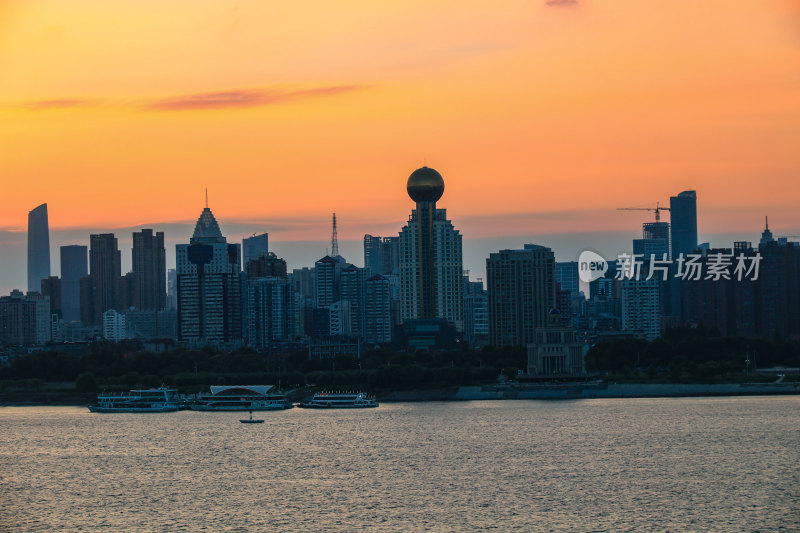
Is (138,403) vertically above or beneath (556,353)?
beneath

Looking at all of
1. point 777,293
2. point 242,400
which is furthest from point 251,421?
point 777,293

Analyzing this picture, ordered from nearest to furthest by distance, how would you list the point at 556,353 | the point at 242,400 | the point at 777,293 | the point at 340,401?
1. the point at 340,401
2. the point at 242,400
3. the point at 556,353
4. the point at 777,293

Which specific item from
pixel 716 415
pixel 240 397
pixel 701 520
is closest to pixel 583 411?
pixel 716 415

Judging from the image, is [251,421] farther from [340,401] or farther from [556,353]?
[556,353]

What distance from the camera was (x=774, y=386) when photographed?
115 metres

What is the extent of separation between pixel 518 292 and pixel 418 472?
4731 inches

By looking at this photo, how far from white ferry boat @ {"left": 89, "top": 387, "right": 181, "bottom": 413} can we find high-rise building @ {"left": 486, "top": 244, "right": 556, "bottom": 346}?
74891mm

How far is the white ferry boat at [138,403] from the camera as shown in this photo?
11106 centimetres

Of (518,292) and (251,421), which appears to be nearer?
(251,421)

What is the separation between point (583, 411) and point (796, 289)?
106894mm

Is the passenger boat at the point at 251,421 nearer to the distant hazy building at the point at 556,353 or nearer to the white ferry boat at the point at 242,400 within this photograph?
the white ferry boat at the point at 242,400

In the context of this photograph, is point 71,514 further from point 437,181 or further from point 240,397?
point 437,181

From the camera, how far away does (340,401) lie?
109500 millimetres

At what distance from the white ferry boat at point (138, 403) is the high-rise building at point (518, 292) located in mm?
74891
